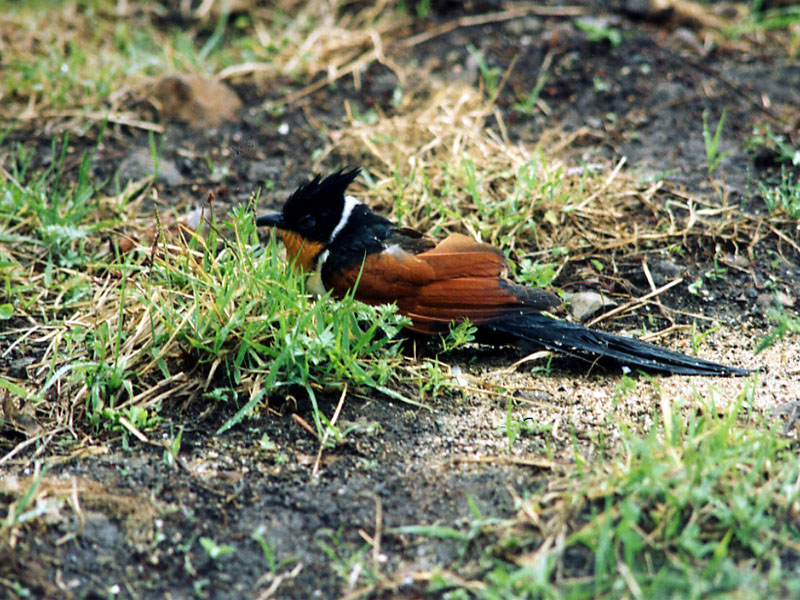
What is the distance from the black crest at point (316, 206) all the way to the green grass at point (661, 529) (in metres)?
1.94

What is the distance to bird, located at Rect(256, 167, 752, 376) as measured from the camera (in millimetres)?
4125

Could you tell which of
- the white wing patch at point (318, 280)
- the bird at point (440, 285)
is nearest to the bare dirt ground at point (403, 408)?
the bird at point (440, 285)

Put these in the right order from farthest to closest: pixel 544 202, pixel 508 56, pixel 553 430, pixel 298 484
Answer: pixel 508 56 → pixel 544 202 → pixel 553 430 → pixel 298 484

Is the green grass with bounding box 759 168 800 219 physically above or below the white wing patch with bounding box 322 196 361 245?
below

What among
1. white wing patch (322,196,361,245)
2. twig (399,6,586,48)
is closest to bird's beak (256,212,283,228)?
white wing patch (322,196,361,245)

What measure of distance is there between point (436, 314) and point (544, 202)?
4.25ft

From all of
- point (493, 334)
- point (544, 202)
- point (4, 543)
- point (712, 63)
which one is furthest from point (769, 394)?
point (712, 63)

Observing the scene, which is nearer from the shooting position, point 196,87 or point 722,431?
point 722,431

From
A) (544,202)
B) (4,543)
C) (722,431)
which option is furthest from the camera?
(544,202)

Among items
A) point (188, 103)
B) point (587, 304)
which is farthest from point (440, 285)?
point (188, 103)

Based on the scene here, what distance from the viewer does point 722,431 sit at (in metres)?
3.07

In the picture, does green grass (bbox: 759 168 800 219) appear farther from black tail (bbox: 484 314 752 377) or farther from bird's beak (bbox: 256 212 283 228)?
bird's beak (bbox: 256 212 283 228)

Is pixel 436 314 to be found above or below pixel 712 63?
below

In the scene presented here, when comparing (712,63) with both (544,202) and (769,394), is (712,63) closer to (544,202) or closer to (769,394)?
(544,202)
